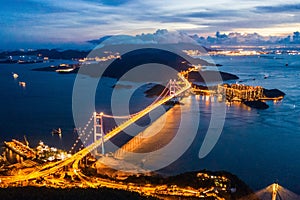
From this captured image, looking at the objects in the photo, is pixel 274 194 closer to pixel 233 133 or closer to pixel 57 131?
pixel 233 133

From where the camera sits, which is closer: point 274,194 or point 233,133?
point 274,194

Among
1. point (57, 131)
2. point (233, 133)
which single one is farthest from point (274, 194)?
point (57, 131)

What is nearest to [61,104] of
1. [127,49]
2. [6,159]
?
[6,159]

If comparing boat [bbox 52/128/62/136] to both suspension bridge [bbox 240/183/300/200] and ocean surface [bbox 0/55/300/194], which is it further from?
suspension bridge [bbox 240/183/300/200]

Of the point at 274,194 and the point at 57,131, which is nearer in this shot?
the point at 274,194

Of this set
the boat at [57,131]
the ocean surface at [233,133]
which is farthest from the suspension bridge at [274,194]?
the boat at [57,131]

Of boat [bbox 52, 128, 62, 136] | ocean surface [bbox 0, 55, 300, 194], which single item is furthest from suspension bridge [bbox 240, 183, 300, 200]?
boat [bbox 52, 128, 62, 136]

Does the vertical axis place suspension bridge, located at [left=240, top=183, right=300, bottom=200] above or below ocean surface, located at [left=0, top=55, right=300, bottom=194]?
below

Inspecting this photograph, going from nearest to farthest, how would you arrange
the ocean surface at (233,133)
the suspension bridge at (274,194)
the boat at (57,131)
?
the suspension bridge at (274,194) < the ocean surface at (233,133) < the boat at (57,131)

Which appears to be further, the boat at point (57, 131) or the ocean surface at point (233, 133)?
the boat at point (57, 131)

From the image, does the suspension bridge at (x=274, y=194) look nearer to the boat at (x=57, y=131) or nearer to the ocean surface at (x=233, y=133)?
the ocean surface at (x=233, y=133)

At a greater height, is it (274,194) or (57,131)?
(57,131)
